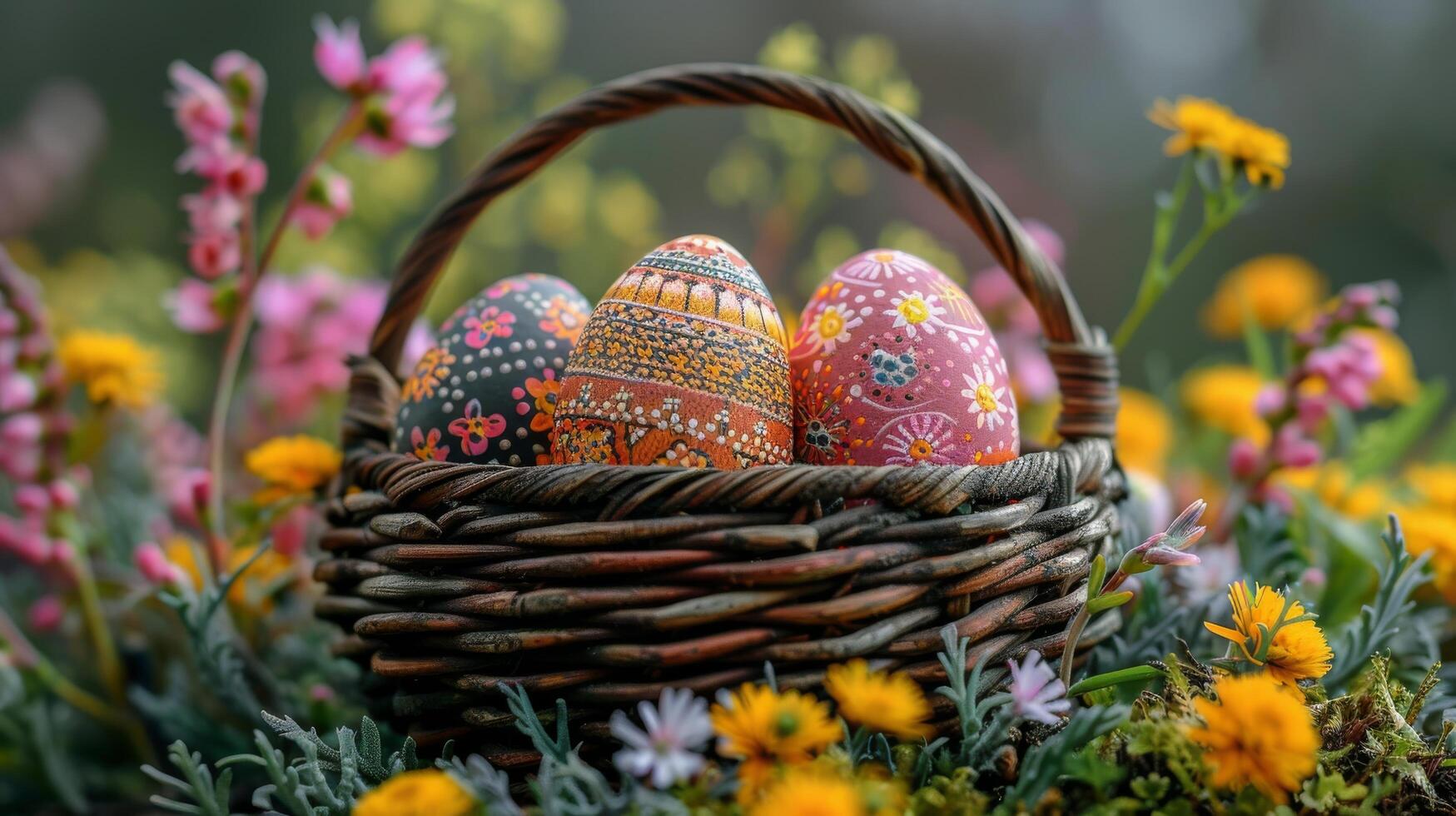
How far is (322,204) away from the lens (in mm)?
931

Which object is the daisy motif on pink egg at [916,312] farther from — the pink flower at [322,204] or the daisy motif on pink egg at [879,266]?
the pink flower at [322,204]

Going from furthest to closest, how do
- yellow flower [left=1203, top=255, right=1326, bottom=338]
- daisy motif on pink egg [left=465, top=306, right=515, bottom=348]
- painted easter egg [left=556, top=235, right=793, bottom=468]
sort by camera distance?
1. yellow flower [left=1203, top=255, right=1326, bottom=338]
2. daisy motif on pink egg [left=465, top=306, right=515, bottom=348]
3. painted easter egg [left=556, top=235, right=793, bottom=468]

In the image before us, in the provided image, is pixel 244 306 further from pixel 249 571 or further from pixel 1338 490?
pixel 1338 490

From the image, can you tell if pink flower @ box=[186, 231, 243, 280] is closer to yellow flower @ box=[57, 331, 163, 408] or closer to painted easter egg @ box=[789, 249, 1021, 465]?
yellow flower @ box=[57, 331, 163, 408]

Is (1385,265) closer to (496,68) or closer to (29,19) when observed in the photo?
(496,68)

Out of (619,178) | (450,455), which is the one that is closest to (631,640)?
(450,455)

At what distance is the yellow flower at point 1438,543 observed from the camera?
81 cm

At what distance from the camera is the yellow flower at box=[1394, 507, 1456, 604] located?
807mm

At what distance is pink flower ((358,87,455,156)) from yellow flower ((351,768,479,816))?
0.65m

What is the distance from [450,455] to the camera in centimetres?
74

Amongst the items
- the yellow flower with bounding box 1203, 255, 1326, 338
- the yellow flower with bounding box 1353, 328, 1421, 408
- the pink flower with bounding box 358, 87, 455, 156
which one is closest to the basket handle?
the pink flower with bounding box 358, 87, 455, 156

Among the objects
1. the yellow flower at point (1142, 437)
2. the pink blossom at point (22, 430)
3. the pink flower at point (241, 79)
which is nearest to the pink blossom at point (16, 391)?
the pink blossom at point (22, 430)

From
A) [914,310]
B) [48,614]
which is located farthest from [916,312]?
[48,614]

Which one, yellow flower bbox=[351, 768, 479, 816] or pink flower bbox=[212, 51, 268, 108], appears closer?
yellow flower bbox=[351, 768, 479, 816]
